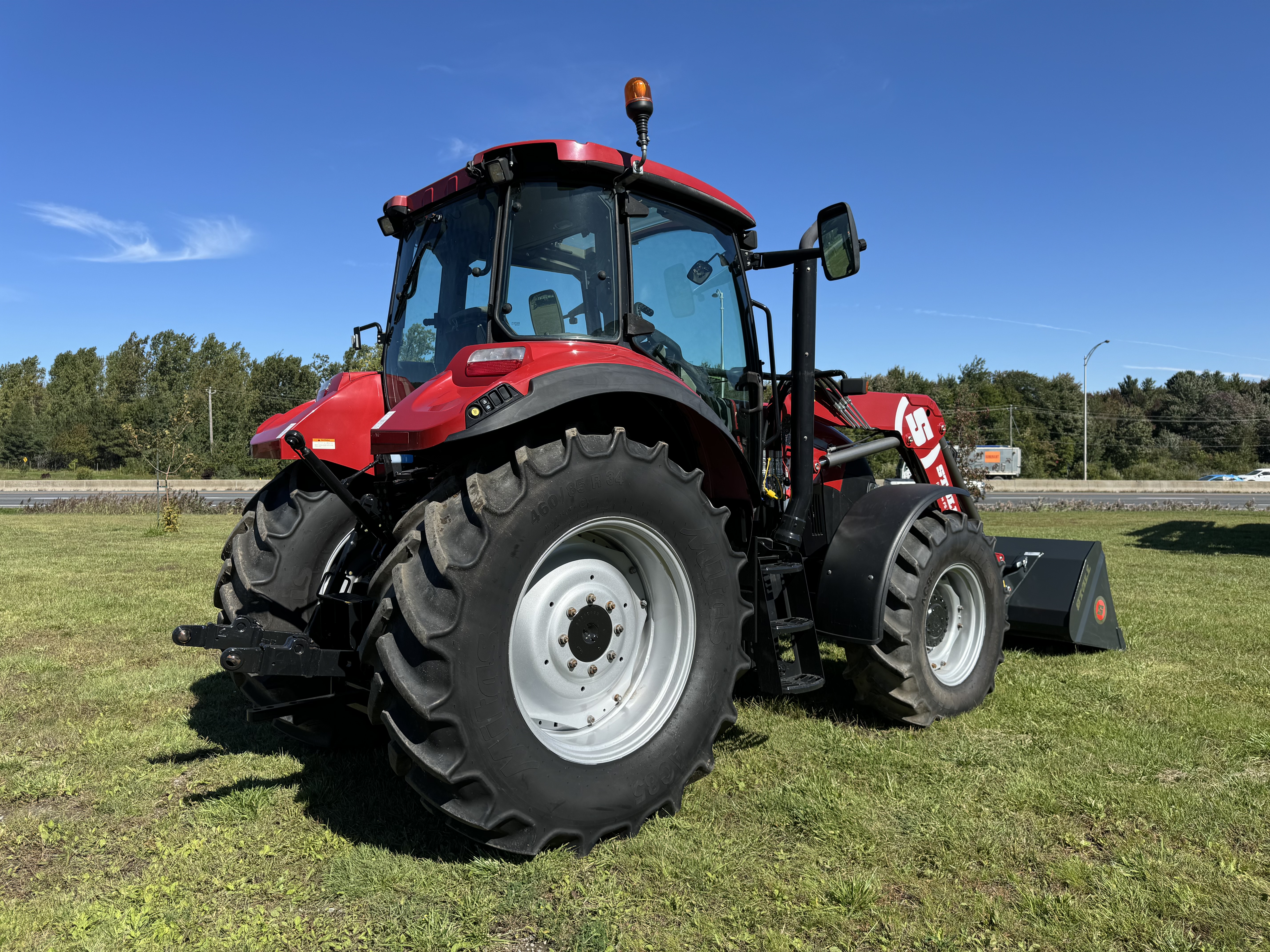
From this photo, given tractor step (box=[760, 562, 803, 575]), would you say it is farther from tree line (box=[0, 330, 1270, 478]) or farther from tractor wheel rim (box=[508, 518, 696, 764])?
tree line (box=[0, 330, 1270, 478])

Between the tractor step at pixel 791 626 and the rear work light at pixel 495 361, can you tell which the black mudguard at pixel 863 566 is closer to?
the tractor step at pixel 791 626

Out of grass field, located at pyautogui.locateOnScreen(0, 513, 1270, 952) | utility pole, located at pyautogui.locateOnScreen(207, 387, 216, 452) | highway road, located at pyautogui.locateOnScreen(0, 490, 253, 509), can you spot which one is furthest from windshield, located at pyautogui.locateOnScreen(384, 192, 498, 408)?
utility pole, located at pyautogui.locateOnScreen(207, 387, 216, 452)

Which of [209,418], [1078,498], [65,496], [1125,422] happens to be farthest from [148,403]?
[1125,422]

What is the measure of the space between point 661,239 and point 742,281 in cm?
62

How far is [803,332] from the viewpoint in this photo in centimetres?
408

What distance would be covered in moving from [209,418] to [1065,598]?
46.5 metres

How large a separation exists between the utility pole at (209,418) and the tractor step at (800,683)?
43.7 m

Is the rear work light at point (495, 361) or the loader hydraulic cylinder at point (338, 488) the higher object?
the rear work light at point (495, 361)

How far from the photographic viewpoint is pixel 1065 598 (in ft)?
18.7

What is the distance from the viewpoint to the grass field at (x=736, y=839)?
2.45 m

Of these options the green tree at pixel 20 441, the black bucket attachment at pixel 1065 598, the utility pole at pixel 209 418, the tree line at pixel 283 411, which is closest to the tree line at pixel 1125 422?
the tree line at pixel 283 411

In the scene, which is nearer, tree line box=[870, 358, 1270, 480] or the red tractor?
the red tractor

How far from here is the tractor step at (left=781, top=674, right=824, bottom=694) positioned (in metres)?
3.60

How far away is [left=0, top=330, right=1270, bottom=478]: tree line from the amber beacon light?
3724 centimetres
